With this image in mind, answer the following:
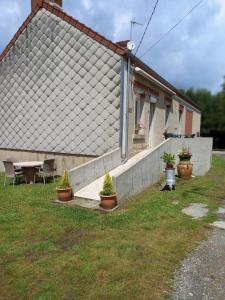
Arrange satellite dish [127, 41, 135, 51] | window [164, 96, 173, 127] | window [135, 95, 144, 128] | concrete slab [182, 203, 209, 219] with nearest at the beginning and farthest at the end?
concrete slab [182, 203, 209, 219]
satellite dish [127, 41, 135, 51]
window [135, 95, 144, 128]
window [164, 96, 173, 127]

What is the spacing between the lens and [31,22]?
14234 mm

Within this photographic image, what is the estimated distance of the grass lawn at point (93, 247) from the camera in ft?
15.2

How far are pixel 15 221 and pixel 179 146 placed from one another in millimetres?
8694

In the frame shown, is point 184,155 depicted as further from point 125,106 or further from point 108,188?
point 108,188

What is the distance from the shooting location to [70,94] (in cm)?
1312

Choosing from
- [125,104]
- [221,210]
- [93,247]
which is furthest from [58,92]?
[93,247]

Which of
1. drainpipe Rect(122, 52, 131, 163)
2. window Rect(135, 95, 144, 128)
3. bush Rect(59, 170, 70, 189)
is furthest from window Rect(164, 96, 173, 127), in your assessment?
bush Rect(59, 170, 70, 189)

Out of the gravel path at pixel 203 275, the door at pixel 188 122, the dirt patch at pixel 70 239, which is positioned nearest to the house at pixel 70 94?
the dirt patch at pixel 70 239

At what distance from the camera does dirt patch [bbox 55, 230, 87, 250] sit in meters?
6.18

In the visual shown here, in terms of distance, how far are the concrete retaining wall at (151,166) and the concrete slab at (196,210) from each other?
1.68m

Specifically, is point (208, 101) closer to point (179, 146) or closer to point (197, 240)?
point (179, 146)

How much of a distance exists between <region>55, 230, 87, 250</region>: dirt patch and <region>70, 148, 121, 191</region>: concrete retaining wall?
3.03 meters

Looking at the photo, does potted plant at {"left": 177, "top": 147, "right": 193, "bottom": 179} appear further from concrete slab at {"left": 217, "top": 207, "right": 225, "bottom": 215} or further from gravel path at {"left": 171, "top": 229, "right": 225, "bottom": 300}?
gravel path at {"left": 171, "top": 229, "right": 225, "bottom": 300}

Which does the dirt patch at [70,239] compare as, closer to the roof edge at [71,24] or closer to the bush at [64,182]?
the bush at [64,182]
